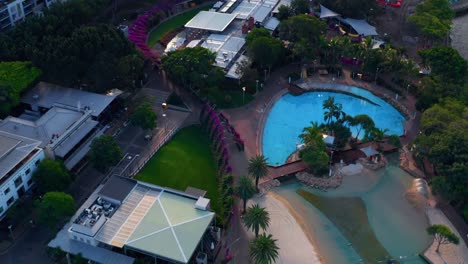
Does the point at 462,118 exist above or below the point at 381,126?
above

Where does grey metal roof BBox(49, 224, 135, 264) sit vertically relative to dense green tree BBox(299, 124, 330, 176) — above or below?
below

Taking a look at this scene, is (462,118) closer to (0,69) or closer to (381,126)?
(381,126)

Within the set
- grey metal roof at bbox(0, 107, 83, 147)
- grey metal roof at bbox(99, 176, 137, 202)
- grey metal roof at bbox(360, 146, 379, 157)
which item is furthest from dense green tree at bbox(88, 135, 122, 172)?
grey metal roof at bbox(360, 146, 379, 157)

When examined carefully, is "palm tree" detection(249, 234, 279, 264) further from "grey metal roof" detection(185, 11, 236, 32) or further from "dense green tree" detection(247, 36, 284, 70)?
"grey metal roof" detection(185, 11, 236, 32)

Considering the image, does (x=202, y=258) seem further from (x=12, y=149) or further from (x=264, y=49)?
(x=264, y=49)

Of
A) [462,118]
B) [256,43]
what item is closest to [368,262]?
[462,118]

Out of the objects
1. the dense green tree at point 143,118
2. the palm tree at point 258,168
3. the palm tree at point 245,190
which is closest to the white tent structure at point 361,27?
the palm tree at point 258,168

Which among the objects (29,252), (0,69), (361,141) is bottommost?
(29,252)
